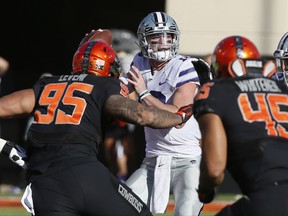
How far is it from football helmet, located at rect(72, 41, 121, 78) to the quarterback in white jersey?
20.8 inches

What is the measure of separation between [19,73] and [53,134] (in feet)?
33.1

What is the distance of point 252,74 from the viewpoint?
4.76 meters

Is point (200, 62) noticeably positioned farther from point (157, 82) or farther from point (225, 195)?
point (225, 195)

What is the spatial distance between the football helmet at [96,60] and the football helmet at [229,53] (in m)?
0.97

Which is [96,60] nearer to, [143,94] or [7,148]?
[143,94]

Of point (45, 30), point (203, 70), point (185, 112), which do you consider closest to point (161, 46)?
point (203, 70)

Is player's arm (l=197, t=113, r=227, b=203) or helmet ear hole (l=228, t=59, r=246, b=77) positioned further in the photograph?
helmet ear hole (l=228, t=59, r=246, b=77)

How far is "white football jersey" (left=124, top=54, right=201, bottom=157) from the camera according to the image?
6504 millimetres

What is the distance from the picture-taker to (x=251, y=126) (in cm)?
454

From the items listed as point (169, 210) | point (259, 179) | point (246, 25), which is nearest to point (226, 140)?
point (259, 179)

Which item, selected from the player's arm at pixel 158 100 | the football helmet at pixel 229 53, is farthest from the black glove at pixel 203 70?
the football helmet at pixel 229 53

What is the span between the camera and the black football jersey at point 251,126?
14.8 feet

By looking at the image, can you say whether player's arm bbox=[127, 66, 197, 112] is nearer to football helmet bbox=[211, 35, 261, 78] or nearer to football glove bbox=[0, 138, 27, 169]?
football glove bbox=[0, 138, 27, 169]

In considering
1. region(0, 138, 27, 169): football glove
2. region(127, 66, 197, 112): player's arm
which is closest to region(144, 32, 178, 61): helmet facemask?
region(127, 66, 197, 112): player's arm
